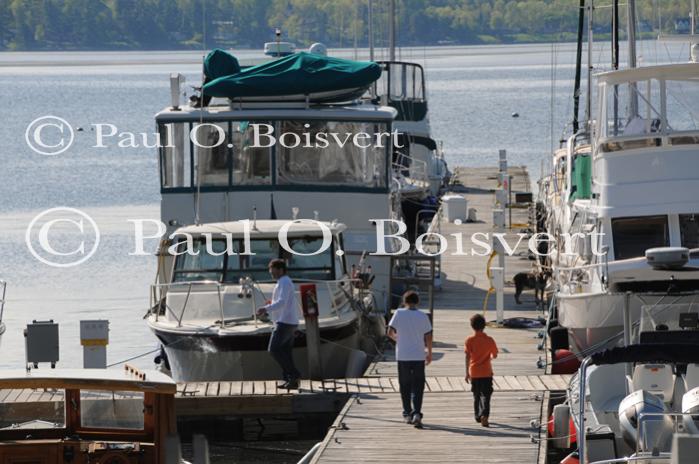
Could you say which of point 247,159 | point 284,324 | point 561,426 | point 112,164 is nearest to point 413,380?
point 561,426

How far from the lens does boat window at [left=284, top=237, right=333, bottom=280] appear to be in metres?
20.0

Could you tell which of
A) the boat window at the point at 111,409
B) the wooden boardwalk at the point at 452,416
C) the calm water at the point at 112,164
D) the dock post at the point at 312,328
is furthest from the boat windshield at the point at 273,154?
the boat window at the point at 111,409

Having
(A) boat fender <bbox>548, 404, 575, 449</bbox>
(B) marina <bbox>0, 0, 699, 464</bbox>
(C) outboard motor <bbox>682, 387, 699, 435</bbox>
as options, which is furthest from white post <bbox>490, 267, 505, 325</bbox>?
(C) outboard motor <bbox>682, 387, 699, 435</bbox>

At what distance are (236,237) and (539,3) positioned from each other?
12325 centimetres

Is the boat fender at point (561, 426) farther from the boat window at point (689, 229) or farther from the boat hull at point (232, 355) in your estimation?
the boat window at point (689, 229)

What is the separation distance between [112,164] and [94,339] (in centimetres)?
5003

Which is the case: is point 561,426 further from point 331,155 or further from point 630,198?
point 331,155

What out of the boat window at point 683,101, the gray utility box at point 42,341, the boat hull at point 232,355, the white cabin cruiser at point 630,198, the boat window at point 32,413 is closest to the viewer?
the boat window at point 32,413

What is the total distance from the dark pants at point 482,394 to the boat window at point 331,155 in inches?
342

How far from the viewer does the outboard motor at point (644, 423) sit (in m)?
12.6

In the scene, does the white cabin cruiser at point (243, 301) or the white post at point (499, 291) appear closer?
the white cabin cruiser at point (243, 301)

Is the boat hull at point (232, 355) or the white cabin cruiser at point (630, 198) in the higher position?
the white cabin cruiser at point (630, 198)

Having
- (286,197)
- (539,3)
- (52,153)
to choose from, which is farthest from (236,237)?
(539,3)

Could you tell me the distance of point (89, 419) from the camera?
1318 cm
